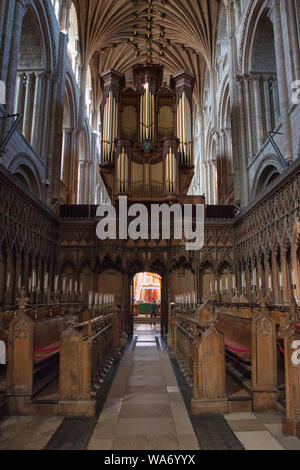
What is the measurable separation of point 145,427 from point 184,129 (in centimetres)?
1489

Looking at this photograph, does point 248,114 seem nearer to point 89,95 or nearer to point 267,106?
point 267,106

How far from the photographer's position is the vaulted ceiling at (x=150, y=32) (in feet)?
63.3

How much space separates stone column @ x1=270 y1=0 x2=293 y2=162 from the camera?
917 cm

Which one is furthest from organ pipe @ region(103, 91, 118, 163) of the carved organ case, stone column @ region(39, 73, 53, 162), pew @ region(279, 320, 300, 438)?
pew @ region(279, 320, 300, 438)

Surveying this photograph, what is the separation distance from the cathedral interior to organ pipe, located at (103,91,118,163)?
3.5 inches

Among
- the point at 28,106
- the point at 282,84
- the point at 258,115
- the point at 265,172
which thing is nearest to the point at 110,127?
the point at 28,106

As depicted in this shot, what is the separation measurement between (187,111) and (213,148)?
230 inches

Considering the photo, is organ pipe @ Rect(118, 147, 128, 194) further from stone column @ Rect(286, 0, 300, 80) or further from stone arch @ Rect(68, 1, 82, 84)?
stone column @ Rect(286, 0, 300, 80)

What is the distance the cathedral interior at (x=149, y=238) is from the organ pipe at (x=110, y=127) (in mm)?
90

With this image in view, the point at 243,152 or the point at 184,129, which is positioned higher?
the point at 184,129

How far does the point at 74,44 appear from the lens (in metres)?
18.1

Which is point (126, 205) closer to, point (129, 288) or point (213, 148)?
point (129, 288)

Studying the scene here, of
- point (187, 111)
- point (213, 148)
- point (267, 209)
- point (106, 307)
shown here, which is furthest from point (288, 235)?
point (213, 148)

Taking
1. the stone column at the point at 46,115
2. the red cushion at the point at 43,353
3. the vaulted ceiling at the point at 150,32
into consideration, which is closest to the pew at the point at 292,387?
the red cushion at the point at 43,353
